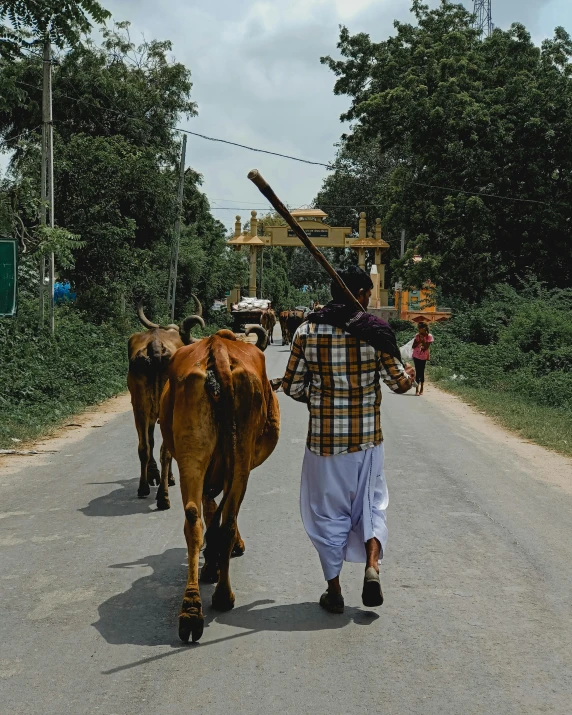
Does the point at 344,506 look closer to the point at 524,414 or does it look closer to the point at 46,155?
the point at 524,414

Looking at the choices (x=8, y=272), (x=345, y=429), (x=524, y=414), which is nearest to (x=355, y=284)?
(x=345, y=429)

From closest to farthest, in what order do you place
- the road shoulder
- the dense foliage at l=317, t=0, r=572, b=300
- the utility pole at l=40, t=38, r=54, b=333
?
the road shoulder → the utility pole at l=40, t=38, r=54, b=333 → the dense foliage at l=317, t=0, r=572, b=300

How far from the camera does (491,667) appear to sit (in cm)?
429

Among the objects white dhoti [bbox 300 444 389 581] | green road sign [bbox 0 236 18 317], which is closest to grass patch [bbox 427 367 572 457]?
white dhoti [bbox 300 444 389 581]

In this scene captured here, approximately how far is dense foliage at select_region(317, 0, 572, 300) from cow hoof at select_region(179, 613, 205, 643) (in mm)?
25976

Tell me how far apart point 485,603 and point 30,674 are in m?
2.63

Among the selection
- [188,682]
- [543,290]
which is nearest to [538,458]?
[188,682]

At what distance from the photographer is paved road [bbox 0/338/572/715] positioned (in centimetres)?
396

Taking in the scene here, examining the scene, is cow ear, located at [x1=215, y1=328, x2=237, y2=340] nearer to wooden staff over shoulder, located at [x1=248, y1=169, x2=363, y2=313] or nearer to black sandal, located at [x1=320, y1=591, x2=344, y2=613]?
wooden staff over shoulder, located at [x1=248, y1=169, x2=363, y2=313]

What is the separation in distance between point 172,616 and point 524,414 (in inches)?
445

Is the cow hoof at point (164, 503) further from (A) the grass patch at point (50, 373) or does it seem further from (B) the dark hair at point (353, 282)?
(A) the grass patch at point (50, 373)

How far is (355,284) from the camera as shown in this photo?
207 inches

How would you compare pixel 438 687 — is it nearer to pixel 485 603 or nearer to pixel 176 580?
pixel 485 603

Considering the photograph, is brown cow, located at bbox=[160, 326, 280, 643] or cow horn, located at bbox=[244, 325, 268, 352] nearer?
brown cow, located at bbox=[160, 326, 280, 643]
